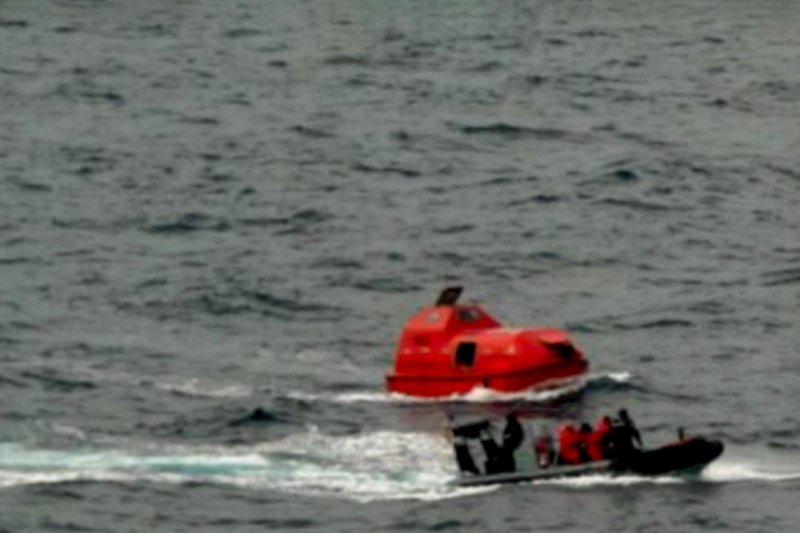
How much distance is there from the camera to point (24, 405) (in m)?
88.1

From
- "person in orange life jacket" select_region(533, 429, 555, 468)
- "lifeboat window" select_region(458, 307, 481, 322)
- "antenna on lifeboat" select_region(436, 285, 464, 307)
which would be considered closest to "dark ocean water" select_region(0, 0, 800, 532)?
"person in orange life jacket" select_region(533, 429, 555, 468)

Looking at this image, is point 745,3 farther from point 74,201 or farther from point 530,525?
point 530,525

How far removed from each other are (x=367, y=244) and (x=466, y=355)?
60.4 feet

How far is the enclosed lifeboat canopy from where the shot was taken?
300 feet

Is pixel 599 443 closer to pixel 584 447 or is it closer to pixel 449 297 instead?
pixel 584 447

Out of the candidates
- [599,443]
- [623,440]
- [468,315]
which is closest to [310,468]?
[599,443]

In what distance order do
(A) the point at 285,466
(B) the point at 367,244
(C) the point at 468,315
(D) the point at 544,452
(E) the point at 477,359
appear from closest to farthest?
1. (D) the point at 544,452
2. (A) the point at 285,466
3. (E) the point at 477,359
4. (C) the point at 468,315
5. (B) the point at 367,244

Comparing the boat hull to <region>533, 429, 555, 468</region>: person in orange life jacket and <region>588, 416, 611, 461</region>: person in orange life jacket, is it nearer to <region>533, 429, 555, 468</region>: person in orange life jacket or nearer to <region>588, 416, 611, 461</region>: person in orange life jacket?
<region>588, 416, 611, 461</region>: person in orange life jacket

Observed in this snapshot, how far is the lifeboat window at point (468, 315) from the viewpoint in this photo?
310ft

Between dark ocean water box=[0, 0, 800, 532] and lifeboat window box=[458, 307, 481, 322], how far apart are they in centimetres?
286

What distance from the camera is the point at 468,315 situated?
94625mm

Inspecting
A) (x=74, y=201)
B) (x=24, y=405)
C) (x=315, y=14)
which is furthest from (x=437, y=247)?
(x=315, y=14)

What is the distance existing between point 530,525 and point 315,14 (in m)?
87.6

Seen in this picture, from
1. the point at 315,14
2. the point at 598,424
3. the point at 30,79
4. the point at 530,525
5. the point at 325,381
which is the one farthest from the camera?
the point at 315,14
